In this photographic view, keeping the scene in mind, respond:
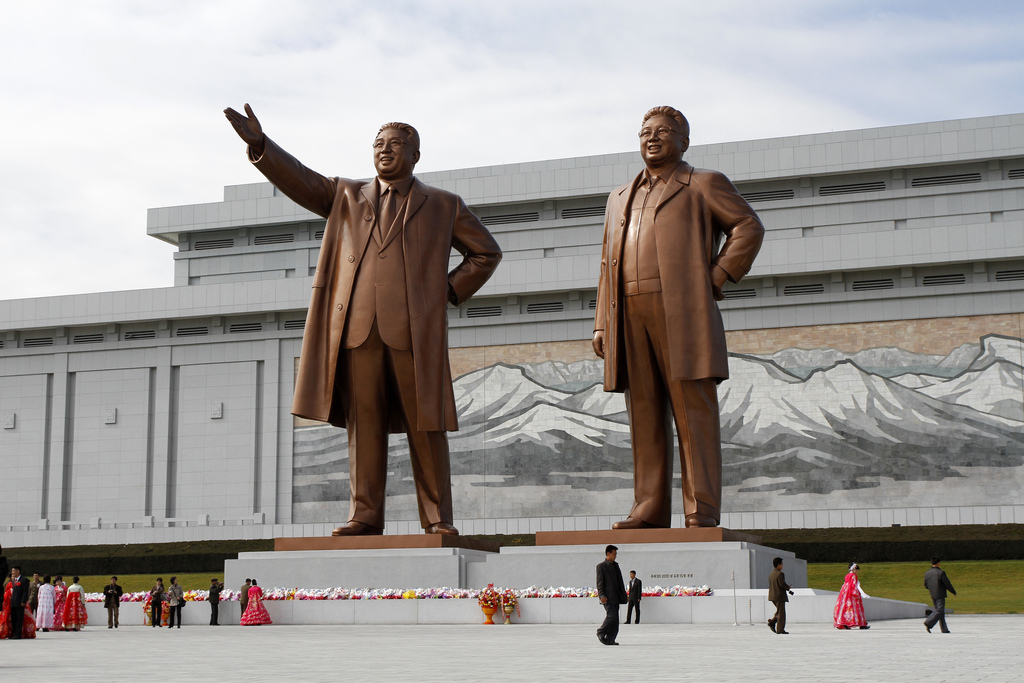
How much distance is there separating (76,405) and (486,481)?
12290mm

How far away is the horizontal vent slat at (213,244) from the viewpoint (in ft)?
119

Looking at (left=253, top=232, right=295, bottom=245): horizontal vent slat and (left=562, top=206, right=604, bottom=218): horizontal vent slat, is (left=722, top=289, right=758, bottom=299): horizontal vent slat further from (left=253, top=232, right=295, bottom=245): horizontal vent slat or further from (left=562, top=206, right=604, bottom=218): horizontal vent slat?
(left=253, top=232, right=295, bottom=245): horizontal vent slat

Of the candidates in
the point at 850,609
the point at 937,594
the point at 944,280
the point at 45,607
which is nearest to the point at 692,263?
the point at 850,609

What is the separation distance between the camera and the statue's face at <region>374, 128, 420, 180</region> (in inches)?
510

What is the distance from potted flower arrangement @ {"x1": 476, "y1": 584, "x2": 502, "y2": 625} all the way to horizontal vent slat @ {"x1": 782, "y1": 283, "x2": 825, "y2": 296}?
61.8 ft

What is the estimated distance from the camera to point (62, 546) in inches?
1211

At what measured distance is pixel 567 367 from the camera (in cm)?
3003

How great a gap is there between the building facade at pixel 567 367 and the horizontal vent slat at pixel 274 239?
2.3 inches

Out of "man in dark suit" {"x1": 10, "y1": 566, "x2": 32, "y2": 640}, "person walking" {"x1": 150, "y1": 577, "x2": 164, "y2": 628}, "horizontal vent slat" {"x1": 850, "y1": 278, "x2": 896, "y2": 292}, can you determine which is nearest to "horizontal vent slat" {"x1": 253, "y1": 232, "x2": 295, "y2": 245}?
"horizontal vent slat" {"x1": 850, "y1": 278, "x2": 896, "y2": 292}

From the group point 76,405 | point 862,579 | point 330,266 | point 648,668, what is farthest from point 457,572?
point 76,405

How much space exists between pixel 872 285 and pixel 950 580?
8.64 meters

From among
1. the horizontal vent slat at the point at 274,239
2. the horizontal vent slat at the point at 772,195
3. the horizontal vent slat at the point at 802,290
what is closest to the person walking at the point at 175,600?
the horizontal vent slat at the point at 802,290

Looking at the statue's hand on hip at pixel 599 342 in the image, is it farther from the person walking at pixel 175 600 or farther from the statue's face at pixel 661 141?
the person walking at pixel 175 600

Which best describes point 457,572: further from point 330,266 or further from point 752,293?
point 752,293
